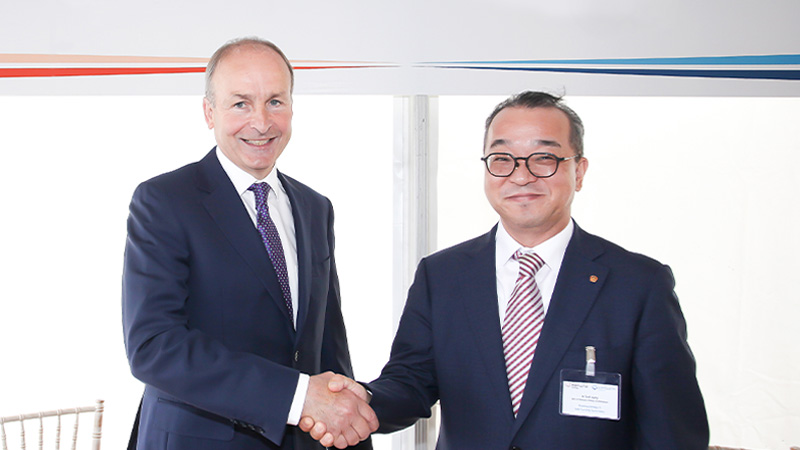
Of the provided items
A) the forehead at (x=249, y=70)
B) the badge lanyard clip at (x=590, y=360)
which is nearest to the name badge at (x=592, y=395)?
the badge lanyard clip at (x=590, y=360)

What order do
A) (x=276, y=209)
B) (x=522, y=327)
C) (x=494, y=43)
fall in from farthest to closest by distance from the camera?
(x=494, y=43) < (x=276, y=209) < (x=522, y=327)

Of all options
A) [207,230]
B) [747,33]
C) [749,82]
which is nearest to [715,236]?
[749,82]

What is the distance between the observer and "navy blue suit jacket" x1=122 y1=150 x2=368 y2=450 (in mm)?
1903

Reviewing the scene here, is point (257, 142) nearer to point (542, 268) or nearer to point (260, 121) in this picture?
point (260, 121)

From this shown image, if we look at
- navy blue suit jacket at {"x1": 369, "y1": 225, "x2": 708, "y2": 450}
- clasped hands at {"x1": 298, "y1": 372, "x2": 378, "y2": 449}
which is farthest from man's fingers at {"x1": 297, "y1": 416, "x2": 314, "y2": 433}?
navy blue suit jacket at {"x1": 369, "y1": 225, "x2": 708, "y2": 450}

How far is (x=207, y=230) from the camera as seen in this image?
200cm

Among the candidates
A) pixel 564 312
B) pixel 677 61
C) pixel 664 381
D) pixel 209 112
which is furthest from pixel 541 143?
pixel 677 61

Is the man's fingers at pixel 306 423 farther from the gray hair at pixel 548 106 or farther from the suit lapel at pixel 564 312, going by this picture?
the gray hair at pixel 548 106

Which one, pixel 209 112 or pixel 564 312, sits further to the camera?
pixel 209 112

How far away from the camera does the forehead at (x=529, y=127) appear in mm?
1938

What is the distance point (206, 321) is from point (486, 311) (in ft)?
2.70

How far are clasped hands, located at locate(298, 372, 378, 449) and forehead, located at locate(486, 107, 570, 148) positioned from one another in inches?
35.4

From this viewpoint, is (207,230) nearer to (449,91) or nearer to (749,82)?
(449,91)

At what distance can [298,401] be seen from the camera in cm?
200
